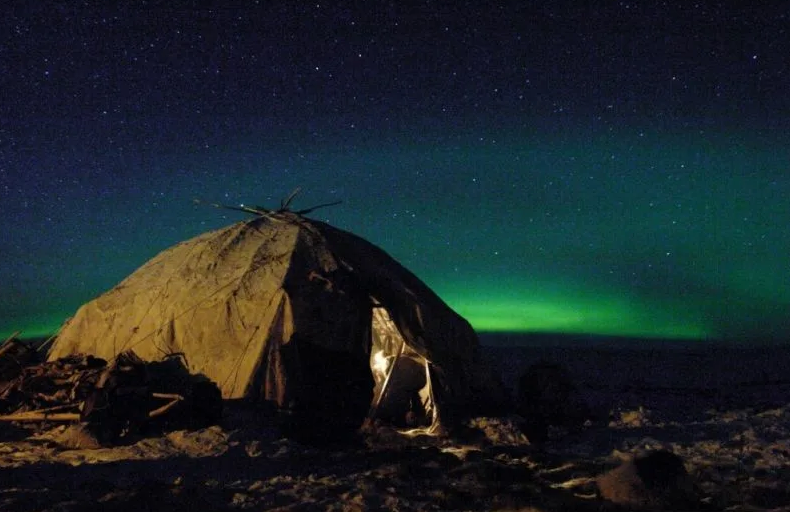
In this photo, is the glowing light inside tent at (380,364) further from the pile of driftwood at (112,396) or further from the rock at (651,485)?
the rock at (651,485)

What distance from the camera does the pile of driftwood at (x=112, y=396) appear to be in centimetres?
939

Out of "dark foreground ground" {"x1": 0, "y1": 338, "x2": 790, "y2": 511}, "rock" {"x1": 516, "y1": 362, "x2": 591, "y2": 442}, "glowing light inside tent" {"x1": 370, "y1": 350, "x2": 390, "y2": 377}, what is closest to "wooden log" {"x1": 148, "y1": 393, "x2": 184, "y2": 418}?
"dark foreground ground" {"x1": 0, "y1": 338, "x2": 790, "y2": 511}

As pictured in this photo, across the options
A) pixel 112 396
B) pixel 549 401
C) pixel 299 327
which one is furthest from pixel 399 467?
pixel 112 396

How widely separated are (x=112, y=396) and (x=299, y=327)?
279 centimetres

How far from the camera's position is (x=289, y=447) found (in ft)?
29.9

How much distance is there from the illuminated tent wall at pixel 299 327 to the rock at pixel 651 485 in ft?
12.2

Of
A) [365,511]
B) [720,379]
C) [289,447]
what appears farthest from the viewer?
[720,379]

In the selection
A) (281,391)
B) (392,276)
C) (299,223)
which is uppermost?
(299,223)

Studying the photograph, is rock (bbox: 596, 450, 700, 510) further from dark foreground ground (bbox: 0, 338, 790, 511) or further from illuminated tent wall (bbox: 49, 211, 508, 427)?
illuminated tent wall (bbox: 49, 211, 508, 427)

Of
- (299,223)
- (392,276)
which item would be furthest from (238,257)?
(392,276)

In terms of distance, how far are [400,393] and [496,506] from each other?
17.8 feet

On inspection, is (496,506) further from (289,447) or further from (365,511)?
(289,447)

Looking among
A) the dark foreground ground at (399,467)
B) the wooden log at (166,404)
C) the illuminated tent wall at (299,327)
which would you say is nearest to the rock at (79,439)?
the dark foreground ground at (399,467)

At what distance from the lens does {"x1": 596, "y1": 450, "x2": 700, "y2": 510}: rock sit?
661cm
